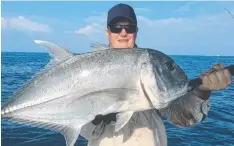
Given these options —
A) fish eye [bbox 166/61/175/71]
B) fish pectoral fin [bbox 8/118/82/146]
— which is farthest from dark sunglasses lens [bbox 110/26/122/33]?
fish pectoral fin [bbox 8/118/82/146]

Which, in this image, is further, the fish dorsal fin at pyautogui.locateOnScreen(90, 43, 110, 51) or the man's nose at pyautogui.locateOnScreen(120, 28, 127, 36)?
the man's nose at pyautogui.locateOnScreen(120, 28, 127, 36)

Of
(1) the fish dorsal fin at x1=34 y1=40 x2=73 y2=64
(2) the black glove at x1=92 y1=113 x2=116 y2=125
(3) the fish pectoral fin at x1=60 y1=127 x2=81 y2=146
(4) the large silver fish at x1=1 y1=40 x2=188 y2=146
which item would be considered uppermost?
(1) the fish dorsal fin at x1=34 y1=40 x2=73 y2=64

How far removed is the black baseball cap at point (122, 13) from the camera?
462 cm

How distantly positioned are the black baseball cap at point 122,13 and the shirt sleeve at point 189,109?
4.22 feet

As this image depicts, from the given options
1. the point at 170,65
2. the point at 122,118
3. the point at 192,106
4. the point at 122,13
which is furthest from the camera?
the point at 122,13

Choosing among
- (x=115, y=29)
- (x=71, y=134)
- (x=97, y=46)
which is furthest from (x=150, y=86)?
(x=115, y=29)

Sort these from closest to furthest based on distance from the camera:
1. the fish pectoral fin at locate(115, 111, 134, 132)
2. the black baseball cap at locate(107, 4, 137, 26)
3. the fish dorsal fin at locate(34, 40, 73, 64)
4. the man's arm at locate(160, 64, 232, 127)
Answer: the fish pectoral fin at locate(115, 111, 134, 132), the fish dorsal fin at locate(34, 40, 73, 64), the man's arm at locate(160, 64, 232, 127), the black baseball cap at locate(107, 4, 137, 26)

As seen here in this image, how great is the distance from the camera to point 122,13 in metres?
4.62

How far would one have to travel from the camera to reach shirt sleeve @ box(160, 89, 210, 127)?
4453 mm

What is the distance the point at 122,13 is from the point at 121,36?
0.32 metres

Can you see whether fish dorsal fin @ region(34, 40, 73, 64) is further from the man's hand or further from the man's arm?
the man's hand

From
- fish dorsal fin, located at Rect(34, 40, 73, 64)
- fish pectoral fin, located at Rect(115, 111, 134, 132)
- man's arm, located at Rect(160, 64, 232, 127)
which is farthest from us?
man's arm, located at Rect(160, 64, 232, 127)

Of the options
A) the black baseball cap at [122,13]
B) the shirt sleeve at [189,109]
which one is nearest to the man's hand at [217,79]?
the shirt sleeve at [189,109]

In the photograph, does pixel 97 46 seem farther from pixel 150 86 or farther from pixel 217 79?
pixel 217 79
